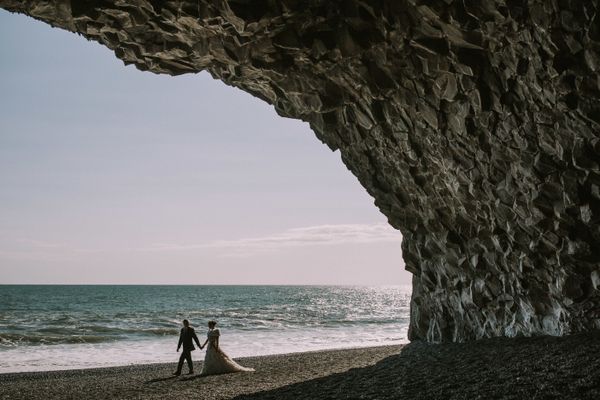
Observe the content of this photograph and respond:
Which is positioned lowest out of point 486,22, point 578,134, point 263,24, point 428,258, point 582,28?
point 428,258

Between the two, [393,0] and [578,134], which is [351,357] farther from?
[393,0]

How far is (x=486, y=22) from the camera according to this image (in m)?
10.2

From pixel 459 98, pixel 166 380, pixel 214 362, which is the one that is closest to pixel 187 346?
pixel 214 362

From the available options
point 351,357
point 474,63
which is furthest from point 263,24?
point 351,357

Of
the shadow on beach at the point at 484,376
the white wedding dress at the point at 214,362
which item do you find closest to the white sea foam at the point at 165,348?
the white wedding dress at the point at 214,362

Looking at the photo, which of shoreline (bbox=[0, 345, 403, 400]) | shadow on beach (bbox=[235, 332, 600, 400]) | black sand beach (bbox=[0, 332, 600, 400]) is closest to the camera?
shadow on beach (bbox=[235, 332, 600, 400])

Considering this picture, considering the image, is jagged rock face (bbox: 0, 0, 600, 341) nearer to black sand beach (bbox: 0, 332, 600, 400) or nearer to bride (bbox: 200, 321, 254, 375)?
black sand beach (bbox: 0, 332, 600, 400)

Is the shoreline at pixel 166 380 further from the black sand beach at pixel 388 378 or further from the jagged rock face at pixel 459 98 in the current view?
the jagged rock face at pixel 459 98

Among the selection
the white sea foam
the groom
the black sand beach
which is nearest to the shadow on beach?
the black sand beach

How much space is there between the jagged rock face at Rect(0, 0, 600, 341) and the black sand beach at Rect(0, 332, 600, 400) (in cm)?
185

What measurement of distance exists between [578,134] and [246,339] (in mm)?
25146

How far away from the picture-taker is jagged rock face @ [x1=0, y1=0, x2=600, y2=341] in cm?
1027

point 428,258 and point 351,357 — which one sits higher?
point 428,258

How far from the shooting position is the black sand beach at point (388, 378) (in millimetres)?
9312
